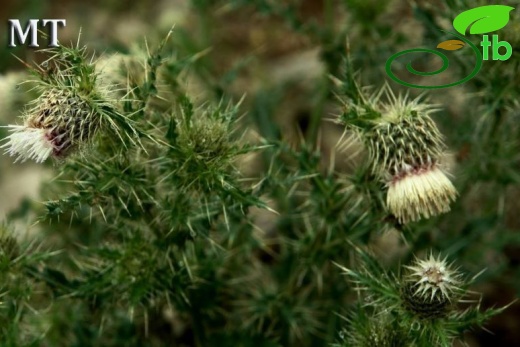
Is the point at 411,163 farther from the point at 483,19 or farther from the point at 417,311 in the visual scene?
the point at 483,19


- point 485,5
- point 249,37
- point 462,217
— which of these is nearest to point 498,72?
point 485,5

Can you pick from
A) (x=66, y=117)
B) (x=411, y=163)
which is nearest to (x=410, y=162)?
(x=411, y=163)

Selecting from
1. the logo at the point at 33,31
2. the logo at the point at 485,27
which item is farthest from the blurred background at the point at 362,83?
the logo at the point at 33,31

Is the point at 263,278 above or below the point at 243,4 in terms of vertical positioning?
below

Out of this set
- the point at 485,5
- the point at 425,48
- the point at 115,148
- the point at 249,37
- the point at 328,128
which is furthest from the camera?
the point at 249,37

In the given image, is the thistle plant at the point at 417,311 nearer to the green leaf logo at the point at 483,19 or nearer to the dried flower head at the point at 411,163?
the dried flower head at the point at 411,163

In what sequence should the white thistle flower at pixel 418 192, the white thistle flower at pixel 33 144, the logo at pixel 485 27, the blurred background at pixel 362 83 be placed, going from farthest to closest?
the blurred background at pixel 362 83, the logo at pixel 485 27, the white thistle flower at pixel 418 192, the white thistle flower at pixel 33 144

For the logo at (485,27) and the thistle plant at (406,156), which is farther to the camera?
the logo at (485,27)

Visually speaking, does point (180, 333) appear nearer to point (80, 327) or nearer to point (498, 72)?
point (80, 327)
